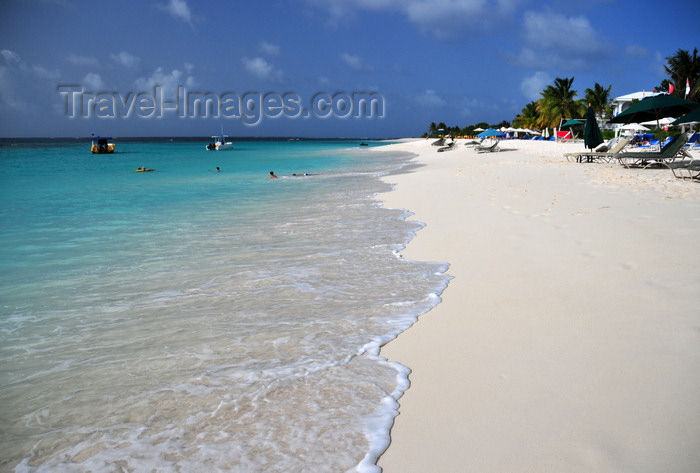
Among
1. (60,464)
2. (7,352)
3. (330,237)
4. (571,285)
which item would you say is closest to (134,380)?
(60,464)

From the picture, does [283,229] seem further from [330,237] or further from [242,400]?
[242,400]

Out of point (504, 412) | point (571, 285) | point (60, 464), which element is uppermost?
point (571, 285)

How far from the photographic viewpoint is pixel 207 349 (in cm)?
337

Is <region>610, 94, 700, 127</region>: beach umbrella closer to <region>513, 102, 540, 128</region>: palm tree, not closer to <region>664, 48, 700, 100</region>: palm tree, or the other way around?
<region>664, 48, 700, 100</region>: palm tree

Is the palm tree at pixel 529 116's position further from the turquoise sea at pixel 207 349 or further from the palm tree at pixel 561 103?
the turquoise sea at pixel 207 349

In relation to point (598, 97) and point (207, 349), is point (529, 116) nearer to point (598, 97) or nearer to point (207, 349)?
point (598, 97)

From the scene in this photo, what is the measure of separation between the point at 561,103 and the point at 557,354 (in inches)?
2298

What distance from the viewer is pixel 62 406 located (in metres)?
2.72

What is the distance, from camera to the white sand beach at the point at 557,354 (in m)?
2.09

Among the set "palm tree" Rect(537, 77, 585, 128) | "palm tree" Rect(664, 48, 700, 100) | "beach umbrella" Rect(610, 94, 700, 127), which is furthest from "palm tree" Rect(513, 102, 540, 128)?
"beach umbrella" Rect(610, 94, 700, 127)

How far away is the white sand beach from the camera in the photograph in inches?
82.3

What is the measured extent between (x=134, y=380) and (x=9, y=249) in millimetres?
6390

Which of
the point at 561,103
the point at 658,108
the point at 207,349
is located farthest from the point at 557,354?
the point at 561,103

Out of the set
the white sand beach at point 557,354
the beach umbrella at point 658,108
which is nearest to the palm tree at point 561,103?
the beach umbrella at point 658,108
